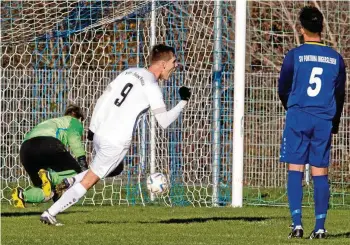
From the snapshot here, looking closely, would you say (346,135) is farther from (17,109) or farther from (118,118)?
(118,118)

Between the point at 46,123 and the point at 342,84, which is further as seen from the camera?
the point at 46,123

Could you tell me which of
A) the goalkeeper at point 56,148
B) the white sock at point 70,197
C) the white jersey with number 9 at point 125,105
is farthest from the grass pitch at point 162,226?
the white jersey with number 9 at point 125,105

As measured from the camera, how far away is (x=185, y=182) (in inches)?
595

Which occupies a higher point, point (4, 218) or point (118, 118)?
point (118, 118)

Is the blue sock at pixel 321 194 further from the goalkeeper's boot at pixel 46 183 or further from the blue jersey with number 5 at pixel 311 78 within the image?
the goalkeeper's boot at pixel 46 183

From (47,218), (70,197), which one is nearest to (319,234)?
(70,197)

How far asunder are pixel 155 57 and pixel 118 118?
30.5 inches

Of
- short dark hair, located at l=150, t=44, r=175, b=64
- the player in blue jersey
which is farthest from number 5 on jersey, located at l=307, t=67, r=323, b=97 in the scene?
short dark hair, located at l=150, t=44, r=175, b=64

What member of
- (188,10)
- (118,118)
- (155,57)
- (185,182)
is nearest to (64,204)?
(118,118)

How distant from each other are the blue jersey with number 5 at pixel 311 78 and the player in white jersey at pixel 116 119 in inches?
52.9

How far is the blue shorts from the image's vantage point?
9.44 m

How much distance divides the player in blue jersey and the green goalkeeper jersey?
10.8ft

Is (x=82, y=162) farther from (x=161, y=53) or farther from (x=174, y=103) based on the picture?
(x=174, y=103)

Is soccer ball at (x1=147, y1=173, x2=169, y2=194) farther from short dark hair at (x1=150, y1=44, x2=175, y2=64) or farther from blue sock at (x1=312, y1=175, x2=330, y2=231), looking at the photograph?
blue sock at (x1=312, y1=175, x2=330, y2=231)
